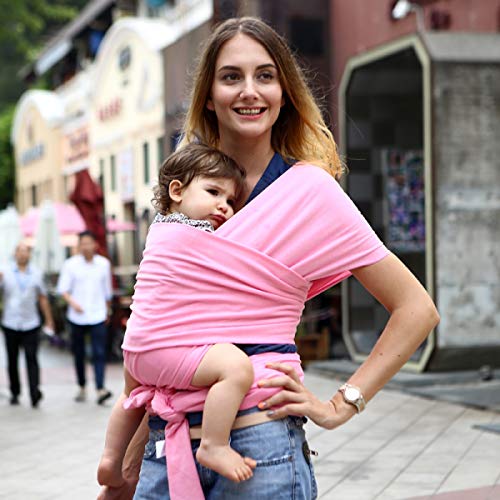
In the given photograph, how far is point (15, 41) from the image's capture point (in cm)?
2489

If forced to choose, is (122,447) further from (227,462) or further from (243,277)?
(243,277)

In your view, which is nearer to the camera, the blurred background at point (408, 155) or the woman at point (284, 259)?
the woman at point (284, 259)

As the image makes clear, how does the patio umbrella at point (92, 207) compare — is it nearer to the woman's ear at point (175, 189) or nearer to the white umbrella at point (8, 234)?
the white umbrella at point (8, 234)

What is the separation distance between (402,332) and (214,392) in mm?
433

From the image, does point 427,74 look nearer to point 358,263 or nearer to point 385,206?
point 385,206

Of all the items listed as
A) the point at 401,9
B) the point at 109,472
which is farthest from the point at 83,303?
the point at 109,472

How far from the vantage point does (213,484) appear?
7.98ft

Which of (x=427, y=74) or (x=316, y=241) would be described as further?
(x=427, y=74)

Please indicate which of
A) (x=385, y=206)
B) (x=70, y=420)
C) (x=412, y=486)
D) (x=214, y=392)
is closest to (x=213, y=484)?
(x=214, y=392)

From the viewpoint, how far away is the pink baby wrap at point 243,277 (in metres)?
2.41

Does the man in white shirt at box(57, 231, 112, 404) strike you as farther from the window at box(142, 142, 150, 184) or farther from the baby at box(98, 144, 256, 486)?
the window at box(142, 142, 150, 184)

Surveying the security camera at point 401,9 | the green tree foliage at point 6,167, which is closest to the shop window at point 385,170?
the security camera at point 401,9

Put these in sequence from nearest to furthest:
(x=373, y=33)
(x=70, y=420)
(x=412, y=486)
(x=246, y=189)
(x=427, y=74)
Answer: (x=246, y=189)
(x=412, y=486)
(x=70, y=420)
(x=427, y=74)
(x=373, y=33)

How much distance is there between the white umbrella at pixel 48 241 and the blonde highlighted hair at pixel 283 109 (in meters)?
20.3
